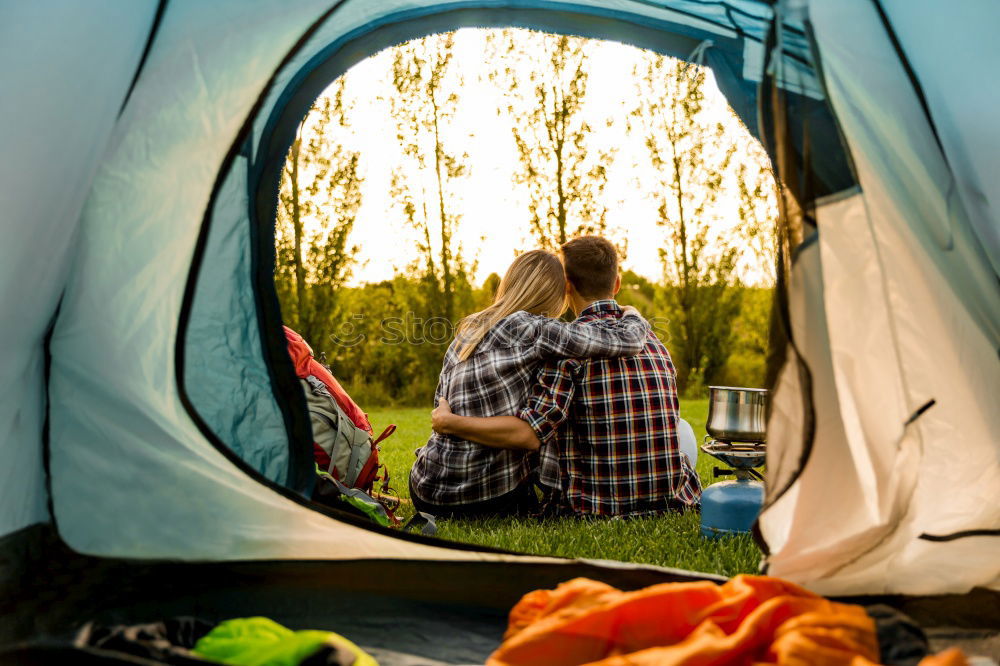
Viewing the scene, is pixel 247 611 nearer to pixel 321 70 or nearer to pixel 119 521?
pixel 119 521

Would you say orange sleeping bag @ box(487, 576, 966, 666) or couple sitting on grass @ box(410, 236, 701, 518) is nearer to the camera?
orange sleeping bag @ box(487, 576, 966, 666)

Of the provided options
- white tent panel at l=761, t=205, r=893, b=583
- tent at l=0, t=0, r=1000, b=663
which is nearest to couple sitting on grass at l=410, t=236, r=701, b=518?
tent at l=0, t=0, r=1000, b=663

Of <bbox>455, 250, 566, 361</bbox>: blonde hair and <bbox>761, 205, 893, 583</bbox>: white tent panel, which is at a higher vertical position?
<bbox>455, 250, 566, 361</bbox>: blonde hair

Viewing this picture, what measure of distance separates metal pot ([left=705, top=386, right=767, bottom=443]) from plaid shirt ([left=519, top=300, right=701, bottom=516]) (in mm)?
234

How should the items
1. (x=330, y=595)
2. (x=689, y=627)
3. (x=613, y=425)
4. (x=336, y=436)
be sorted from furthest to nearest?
1. (x=336, y=436)
2. (x=613, y=425)
3. (x=330, y=595)
4. (x=689, y=627)

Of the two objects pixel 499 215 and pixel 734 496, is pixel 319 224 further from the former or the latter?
pixel 734 496

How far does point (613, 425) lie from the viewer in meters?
2.71

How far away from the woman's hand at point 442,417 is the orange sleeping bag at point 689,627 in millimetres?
1259

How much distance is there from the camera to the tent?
1573mm

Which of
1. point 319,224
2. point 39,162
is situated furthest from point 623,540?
point 319,224

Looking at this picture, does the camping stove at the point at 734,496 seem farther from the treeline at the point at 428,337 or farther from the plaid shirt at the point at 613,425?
the treeline at the point at 428,337

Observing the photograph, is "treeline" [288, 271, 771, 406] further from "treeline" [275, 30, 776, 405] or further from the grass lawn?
the grass lawn

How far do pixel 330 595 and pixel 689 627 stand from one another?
0.81 meters

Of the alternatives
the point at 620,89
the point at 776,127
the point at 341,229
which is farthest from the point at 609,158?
the point at 776,127
